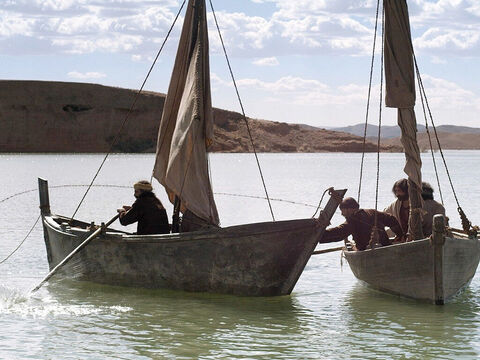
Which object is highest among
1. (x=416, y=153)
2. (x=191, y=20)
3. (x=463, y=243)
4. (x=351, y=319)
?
(x=191, y=20)

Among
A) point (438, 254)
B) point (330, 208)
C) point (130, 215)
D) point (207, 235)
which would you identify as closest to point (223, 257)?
point (207, 235)

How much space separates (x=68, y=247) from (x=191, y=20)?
414 cm

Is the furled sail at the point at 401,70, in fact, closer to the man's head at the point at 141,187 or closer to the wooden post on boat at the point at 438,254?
the wooden post on boat at the point at 438,254

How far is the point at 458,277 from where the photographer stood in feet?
43.6

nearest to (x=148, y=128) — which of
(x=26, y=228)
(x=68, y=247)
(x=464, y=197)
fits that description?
(x=464, y=197)

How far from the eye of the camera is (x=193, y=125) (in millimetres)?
13578

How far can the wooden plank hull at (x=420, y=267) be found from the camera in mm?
12570

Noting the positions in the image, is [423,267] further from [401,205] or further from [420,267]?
[401,205]

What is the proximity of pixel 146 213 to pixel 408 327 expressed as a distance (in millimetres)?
4393

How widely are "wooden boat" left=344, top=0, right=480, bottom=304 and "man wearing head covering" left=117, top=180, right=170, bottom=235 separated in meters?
3.05

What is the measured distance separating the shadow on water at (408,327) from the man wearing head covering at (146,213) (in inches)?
119

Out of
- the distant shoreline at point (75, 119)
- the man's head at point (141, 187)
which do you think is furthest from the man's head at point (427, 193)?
the distant shoreline at point (75, 119)

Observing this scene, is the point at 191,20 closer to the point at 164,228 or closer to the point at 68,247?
the point at 164,228

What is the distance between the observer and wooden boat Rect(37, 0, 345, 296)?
12.8m
